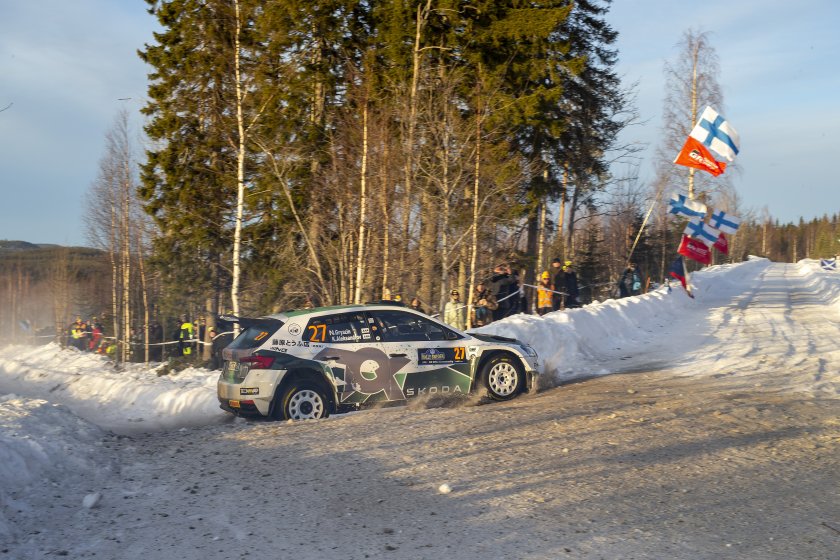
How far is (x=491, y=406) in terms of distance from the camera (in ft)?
35.9

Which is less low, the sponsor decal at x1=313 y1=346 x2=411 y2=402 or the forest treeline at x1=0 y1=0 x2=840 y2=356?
the forest treeline at x1=0 y1=0 x2=840 y2=356

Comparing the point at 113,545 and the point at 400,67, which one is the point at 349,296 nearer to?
the point at 400,67

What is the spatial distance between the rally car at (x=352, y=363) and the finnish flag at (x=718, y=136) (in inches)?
730

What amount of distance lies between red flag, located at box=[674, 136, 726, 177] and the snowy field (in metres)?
4.81

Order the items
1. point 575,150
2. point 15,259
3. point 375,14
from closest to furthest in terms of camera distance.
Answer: point 375,14 → point 575,150 → point 15,259

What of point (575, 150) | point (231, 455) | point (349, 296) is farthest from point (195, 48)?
point (231, 455)

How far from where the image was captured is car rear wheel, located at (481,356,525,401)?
11.4 m

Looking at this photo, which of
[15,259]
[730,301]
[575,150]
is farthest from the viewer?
[15,259]

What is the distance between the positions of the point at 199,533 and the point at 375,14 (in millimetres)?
20439

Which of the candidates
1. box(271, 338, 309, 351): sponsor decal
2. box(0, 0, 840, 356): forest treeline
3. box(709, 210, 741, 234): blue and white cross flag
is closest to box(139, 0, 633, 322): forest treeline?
box(0, 0, 840, 356): forest treeline

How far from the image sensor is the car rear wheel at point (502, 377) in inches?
449

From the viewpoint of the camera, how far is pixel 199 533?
19.6ft

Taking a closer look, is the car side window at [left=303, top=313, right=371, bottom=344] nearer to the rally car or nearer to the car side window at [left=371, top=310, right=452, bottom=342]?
the rally car

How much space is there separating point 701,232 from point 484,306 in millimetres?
15084
